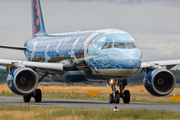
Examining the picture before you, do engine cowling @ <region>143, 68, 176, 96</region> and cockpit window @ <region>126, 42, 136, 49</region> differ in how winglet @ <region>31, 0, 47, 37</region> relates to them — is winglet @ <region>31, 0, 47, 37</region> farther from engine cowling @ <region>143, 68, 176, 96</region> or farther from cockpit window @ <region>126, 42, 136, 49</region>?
cockpit window @ <region>126, 42, 136, 49</region>

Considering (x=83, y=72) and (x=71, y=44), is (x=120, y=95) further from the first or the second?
(x=71, y=44)

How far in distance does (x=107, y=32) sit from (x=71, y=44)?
3606mm

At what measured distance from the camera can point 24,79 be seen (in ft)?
81.3

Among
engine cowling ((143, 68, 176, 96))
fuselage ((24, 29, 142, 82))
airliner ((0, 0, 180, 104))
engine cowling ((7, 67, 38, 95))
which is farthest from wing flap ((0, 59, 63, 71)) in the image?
engine cowling ((143, 68, 176, 96))

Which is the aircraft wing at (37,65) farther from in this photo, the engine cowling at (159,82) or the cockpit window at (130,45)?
the engine cowling at (159,82)

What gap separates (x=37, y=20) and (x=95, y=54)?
1379 centimetres

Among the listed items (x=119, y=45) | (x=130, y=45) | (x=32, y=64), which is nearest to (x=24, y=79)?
(x=32, y=64)

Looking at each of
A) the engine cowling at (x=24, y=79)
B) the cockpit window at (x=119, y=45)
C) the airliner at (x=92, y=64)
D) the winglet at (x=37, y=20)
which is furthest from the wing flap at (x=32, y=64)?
the winglet at (x=37, y=20)

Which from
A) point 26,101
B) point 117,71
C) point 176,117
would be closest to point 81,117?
point 176,117

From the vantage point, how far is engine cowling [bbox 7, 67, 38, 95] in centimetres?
2419

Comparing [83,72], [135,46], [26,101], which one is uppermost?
[135,46]

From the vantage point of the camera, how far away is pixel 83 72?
2606 cm

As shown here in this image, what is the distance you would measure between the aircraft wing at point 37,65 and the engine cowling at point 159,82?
19.6 ft

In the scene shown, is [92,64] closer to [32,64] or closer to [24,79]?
[24,79]
